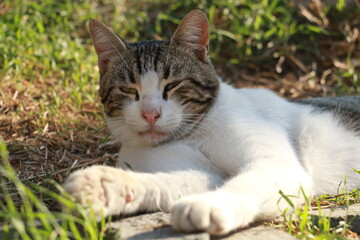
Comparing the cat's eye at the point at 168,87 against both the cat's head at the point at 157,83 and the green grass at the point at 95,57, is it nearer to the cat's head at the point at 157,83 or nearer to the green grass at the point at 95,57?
the cat's head at the point at 157,83

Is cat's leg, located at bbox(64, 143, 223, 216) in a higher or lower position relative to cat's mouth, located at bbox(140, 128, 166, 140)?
lower

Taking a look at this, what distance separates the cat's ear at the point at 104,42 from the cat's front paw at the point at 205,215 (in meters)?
1.39

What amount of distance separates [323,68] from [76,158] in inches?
131

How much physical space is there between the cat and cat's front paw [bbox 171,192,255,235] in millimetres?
13

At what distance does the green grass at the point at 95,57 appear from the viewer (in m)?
3.69

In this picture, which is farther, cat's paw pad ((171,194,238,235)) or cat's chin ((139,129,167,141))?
cat's chin ((139,129,167,141))

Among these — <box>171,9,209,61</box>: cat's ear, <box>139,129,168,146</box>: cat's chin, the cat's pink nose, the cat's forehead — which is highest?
<box>171,9,209,61</box>: cat's ear

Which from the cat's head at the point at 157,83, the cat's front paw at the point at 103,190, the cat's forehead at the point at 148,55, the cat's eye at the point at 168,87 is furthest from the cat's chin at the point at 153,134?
the cat's front paw at the point at 103,190

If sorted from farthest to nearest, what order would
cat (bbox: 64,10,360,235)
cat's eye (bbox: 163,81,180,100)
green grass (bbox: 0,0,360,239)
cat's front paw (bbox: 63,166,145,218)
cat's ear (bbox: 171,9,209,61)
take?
green grass (bbox: 0,0,360,239), cat's ear (bbox: 171,9,209,61), cat's eye (bbox: 163,81,180,100), cat (bbox: 64,10,360,235), cat's front paw (bbox: 63,166,145,218)

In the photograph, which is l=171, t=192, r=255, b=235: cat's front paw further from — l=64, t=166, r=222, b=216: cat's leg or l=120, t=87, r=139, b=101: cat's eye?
l=120, t=87, r=139, b=101: cat's eye

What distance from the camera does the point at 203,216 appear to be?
177 centimetres

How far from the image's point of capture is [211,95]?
282 cm

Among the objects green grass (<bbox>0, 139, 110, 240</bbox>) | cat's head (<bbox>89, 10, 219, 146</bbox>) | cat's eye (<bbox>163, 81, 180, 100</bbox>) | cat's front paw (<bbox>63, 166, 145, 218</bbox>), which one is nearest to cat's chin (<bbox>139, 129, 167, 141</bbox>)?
cat's head (<bbox>89, 10, 219, 146</bbox>)

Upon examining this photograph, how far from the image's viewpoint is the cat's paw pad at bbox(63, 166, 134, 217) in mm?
1874
